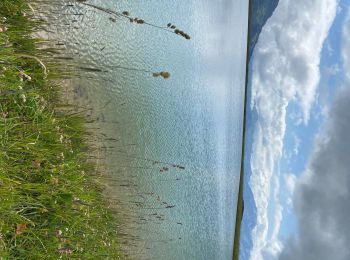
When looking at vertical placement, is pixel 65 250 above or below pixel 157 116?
below

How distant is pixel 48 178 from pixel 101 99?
2.88m

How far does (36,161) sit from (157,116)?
18.6ft

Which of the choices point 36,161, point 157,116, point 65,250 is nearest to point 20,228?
point 36,161

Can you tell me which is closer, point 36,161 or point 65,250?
point 36,161

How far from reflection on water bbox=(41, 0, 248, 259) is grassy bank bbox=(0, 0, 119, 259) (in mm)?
1185

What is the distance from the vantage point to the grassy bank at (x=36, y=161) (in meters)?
3.63

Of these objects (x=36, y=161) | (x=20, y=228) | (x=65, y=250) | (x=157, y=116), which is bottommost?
(x=65, y=250)

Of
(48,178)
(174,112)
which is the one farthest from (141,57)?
(48,178)

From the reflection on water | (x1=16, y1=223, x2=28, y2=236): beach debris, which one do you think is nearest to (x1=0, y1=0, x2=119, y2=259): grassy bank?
(x1=16, y1=223, x2=28, y2=236): beach debris

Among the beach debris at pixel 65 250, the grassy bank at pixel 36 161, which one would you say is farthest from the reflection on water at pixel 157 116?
the beach debris at pixel 65 250

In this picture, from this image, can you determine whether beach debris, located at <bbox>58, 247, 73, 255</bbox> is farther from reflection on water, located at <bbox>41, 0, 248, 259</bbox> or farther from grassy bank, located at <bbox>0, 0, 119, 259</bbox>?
reflection on water, located at <bbox>41, 0, 248, 259</bbox>

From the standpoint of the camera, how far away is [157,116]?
31.8 ft

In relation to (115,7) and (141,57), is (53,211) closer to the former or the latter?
(115,7)

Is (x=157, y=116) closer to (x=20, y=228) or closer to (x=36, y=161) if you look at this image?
(x=36, y=161)
